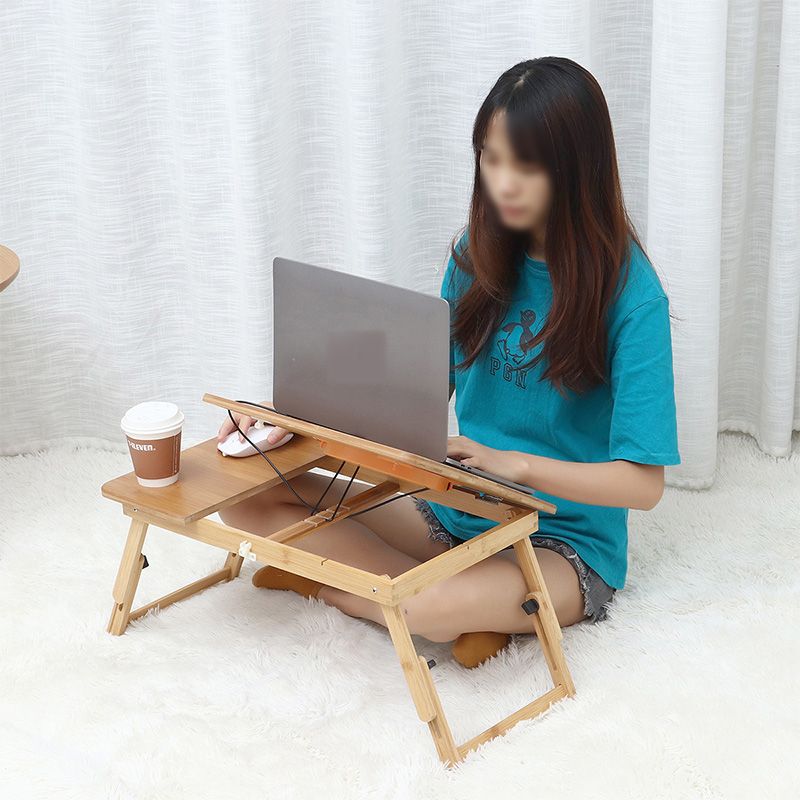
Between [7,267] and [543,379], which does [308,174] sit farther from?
[543,379]

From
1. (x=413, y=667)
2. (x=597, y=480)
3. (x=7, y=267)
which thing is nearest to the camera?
(x=413, y=667)

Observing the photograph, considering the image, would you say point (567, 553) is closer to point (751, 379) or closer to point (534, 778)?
point (534, 778)

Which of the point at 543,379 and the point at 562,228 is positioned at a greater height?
the point at 562,228

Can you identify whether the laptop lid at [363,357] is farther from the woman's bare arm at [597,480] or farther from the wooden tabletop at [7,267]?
the wooden tabletop at [7,267]

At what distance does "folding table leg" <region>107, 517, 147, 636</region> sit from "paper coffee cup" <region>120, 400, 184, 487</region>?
3.0 inches

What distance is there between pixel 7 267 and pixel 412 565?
64 cm

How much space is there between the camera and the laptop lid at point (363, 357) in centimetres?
108

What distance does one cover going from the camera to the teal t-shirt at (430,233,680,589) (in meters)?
1.26

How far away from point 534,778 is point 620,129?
1003mm

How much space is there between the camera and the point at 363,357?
A: 1125 mm

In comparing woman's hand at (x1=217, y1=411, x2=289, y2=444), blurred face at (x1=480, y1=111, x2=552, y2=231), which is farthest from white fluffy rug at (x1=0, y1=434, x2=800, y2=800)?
blurred face at (x1=480, y1=111, x2=552, y2=231)

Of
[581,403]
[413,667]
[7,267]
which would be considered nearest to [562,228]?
[581,403]

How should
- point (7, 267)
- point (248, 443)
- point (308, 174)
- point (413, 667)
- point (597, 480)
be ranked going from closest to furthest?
point (413, 667) → point (597, 480) → point (248, 443) → point (7, 267) → point (308, 174)

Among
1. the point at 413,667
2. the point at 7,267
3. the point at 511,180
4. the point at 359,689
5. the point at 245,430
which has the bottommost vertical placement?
the point at 359,689
